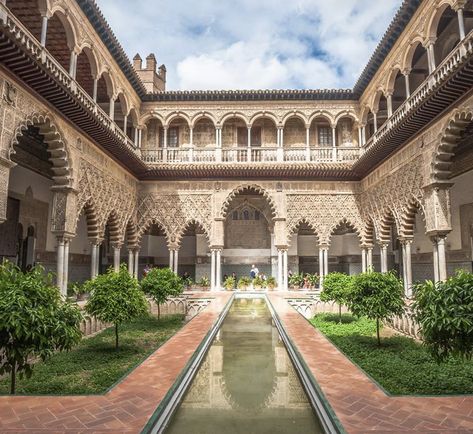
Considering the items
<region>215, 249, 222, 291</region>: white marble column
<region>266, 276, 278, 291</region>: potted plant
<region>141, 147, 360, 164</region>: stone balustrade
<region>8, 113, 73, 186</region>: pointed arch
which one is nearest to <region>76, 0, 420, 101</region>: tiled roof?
<region>141, 147, 360, 164</region>: stone balustrade

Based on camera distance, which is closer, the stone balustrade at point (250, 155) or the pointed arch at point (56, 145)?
the pointed arch at point (56, 145)

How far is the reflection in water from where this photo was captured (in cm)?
376

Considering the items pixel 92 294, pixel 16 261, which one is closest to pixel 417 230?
pixel 92 294

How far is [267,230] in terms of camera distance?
74.7 feet

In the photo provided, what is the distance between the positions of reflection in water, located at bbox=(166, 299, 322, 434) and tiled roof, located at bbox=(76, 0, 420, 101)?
10.9 meters

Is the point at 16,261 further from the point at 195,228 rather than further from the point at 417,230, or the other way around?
the point at 417,230

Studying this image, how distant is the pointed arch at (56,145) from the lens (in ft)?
32.8

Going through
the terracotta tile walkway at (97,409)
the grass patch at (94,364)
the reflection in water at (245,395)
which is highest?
the terracotta tile walkway at (97,409)

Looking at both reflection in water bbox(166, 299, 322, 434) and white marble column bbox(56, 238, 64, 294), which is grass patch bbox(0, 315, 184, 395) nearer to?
reflection in water bbox(166, 299, 322, 434)

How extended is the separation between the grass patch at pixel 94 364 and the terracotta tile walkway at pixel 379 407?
280 cm

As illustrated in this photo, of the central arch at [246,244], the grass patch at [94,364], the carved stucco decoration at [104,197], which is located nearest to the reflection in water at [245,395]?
the grass patch at [94,364]

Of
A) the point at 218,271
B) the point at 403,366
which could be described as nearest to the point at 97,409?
the point at 403,366

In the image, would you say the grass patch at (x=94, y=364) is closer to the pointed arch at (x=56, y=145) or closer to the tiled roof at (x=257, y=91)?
the pointed arch at (x=56, y=145)

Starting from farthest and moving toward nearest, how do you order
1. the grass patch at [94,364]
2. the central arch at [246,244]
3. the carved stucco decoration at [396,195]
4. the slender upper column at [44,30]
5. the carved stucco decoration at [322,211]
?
the central arch at [246,244] < the carved stucco decoration at [322,211] < the carved stucco decoration at [396,195] < the slender upper column at [44,30] < the grass patch at [94,364]
